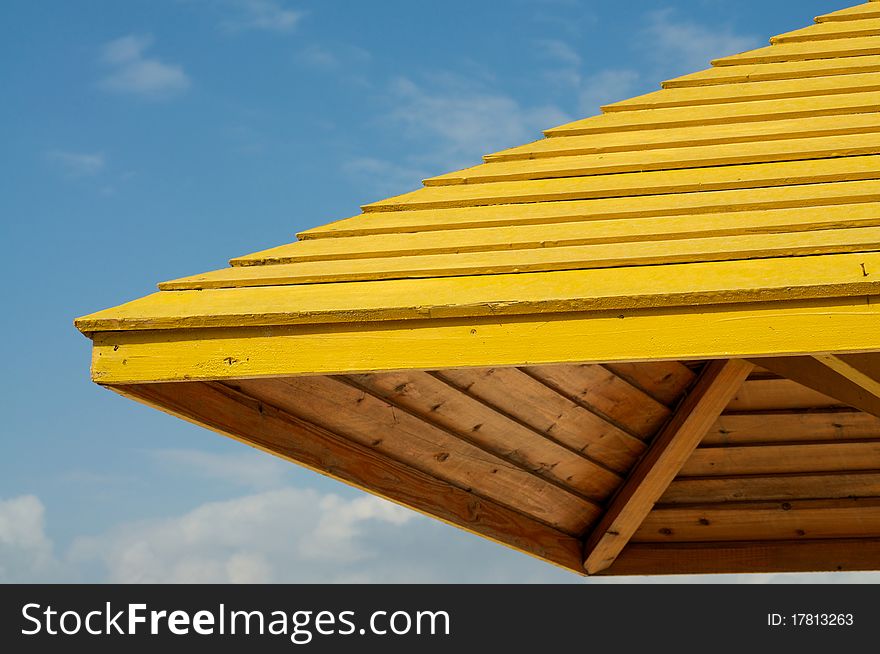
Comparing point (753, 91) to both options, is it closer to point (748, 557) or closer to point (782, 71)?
point (782, 71)

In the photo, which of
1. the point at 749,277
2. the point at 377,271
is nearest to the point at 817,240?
the point at 749,277

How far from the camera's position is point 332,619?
4574mm

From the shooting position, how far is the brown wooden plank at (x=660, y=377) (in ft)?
15.3

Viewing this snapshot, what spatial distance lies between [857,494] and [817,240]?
2880 millimetres

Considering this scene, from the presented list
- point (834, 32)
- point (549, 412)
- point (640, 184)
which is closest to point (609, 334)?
point (640, 184)

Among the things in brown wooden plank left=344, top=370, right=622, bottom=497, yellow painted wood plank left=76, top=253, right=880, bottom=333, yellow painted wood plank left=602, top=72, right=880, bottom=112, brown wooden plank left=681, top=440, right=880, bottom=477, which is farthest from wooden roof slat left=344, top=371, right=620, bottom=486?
yellow painted wood plank left=602, top=72, right=880, bottom=112

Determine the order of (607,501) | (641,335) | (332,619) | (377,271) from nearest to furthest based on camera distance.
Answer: (641,335) → (377,271) → (332,619) → (607,501)

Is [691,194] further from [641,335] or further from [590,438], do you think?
[590,438]

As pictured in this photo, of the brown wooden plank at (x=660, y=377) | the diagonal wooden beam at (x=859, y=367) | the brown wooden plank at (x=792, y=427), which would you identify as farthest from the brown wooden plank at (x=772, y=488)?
the diagonal wooden beam at (x=859, y=367)

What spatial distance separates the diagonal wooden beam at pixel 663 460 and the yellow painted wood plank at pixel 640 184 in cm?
121

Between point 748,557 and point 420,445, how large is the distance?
2.20m

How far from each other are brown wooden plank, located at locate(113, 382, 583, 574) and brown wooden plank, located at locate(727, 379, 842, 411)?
3.75ft

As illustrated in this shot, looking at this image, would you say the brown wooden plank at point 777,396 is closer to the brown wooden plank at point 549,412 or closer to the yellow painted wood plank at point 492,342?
the brown wooden plank at point 549,412

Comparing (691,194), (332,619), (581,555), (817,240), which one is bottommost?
(332,619)
